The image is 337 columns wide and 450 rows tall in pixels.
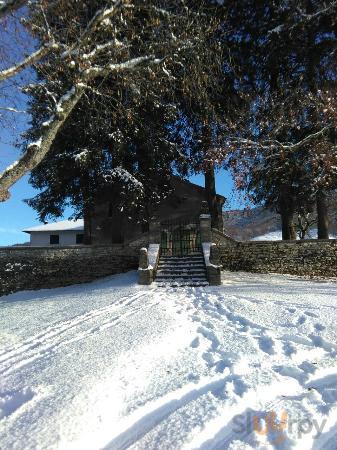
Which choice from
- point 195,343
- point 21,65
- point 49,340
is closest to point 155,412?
point 195,343

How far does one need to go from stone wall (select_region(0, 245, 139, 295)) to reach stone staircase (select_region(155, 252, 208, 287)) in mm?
2037

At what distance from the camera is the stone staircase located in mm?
12708

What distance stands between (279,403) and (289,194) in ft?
49.9

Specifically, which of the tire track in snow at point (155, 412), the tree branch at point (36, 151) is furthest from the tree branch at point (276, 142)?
the tire track in snow at point (155, 412)

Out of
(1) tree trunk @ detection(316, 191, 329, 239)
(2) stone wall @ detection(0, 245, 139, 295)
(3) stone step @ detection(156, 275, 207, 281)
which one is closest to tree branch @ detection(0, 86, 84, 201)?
(3) stone step @ detection(156, 275, 207, 281)

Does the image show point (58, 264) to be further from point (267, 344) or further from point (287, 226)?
point (267, 344)

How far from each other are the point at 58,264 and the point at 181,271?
21.0 ft

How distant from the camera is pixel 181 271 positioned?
13953 mm

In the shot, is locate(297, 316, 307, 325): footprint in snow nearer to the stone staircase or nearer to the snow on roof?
the stone staircase

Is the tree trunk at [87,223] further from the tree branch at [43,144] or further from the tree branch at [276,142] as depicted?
the tree branch at [43,144]

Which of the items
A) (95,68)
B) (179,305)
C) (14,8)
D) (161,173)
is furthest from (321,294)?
(161,173)

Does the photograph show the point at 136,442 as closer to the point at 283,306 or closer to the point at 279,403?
the point at 279,403

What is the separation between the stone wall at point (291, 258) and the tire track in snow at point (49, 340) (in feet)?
30.2

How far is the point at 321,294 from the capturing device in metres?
9.26
